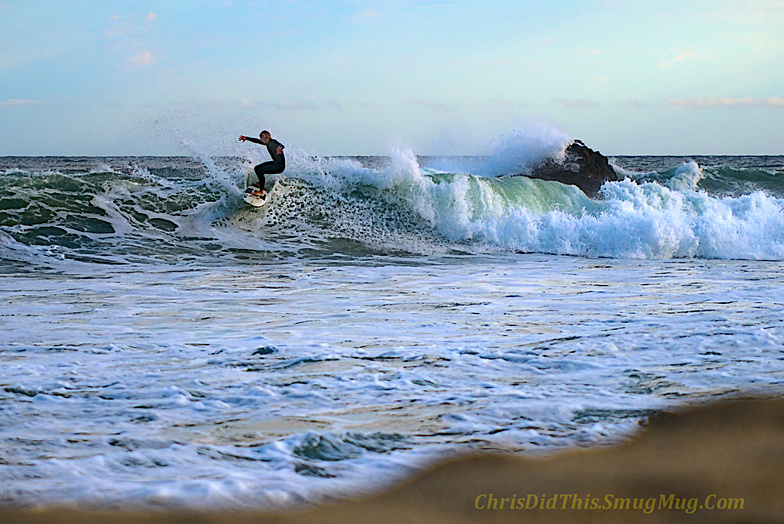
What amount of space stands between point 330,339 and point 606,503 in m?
2.88

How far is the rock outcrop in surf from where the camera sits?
730 inches

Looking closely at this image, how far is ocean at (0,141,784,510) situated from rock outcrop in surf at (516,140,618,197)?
5538mm

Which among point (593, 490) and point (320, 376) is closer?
point (593, 490)

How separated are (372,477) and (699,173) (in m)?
27.7

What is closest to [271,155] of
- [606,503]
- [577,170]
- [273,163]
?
[273,163]

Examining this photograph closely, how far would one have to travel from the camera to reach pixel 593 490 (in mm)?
2672

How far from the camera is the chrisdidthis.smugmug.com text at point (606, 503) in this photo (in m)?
2.52

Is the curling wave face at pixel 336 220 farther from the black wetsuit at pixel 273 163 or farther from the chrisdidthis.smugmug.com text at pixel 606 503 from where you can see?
the chrisdidthis.smugmug.com text at pixel 606 503

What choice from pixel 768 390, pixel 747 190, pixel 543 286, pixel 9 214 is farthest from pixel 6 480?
pixel 747 190

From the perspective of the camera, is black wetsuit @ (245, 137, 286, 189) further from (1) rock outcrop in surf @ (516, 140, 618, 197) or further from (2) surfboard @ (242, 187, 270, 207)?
(1) rock outcrop in surf @ (516, 140, 618, 197)

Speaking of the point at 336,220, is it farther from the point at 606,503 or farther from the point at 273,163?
the point at 606,503

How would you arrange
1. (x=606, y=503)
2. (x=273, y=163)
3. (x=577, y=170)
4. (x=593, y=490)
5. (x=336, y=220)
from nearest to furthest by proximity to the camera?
(x=606, y=503)
(x=593, y=490)
(x=273, y=163)
(x=336, y=220)
(x=577, y=170)

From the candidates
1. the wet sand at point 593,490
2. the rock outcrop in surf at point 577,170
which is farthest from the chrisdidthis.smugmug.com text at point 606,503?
the rock outcrop in surf at point 577,170

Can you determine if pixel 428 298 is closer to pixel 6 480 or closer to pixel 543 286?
pixel 543 286
